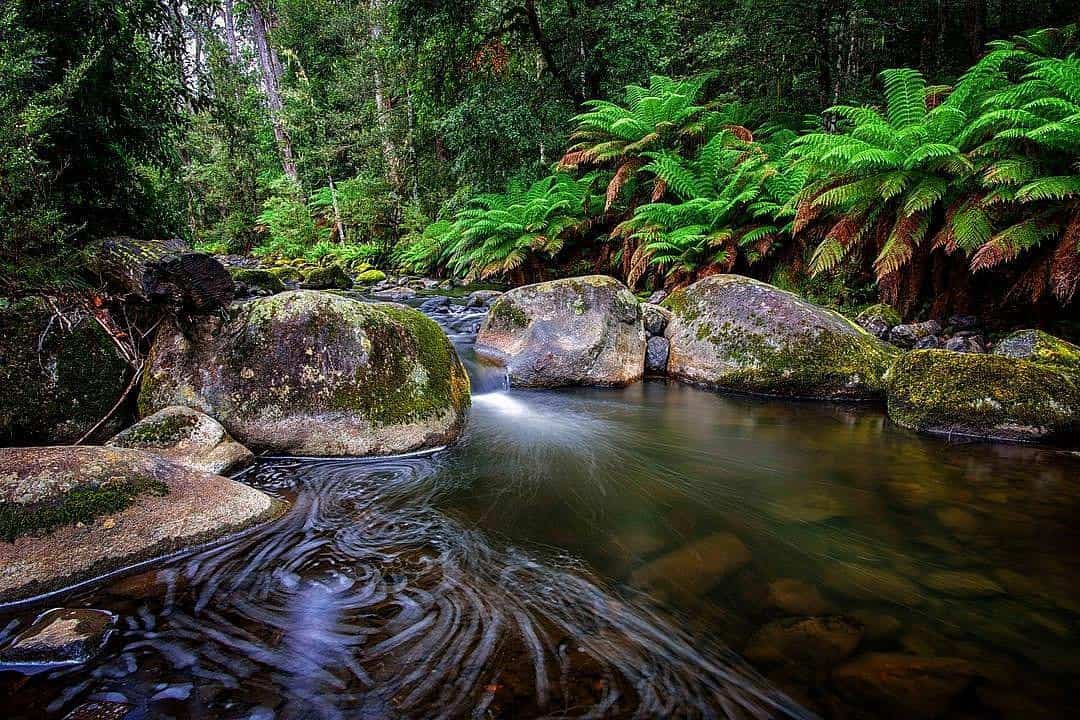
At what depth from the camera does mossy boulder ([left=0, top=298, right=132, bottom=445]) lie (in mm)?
3189

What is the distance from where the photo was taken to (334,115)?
17.6 m

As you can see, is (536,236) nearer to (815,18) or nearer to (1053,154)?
(815,18)

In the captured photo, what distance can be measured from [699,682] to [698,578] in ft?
2.03

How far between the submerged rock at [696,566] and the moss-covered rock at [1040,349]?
12.0ft

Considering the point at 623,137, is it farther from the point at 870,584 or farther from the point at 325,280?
Answer: the point at 870,584

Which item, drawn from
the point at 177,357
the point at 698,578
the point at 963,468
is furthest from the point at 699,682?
the point at 177,357

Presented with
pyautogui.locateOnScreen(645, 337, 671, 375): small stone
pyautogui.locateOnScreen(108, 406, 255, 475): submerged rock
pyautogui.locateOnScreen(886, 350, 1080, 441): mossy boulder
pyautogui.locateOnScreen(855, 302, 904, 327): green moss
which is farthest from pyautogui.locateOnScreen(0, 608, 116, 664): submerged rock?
pyautogui.locateOnScreen(855, 302, 904, 327): green moss

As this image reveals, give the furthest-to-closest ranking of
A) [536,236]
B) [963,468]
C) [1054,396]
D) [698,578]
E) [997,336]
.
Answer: [536,236], [997,336], [1054,396], [963,468], [698,578]

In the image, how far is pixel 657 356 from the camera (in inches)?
256

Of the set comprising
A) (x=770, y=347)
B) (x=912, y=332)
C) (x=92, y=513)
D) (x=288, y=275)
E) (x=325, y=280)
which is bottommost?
(x=92, y=513)

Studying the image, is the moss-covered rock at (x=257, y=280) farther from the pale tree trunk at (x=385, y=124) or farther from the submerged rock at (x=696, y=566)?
the submerged rock at (x=696, y=566)

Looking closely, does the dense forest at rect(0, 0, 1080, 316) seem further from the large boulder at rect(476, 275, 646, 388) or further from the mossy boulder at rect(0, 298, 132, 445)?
the large boulder at rect(476, 275, 646, 388)

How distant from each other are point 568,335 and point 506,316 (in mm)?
821

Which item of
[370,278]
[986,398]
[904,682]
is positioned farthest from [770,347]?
[370,278]
